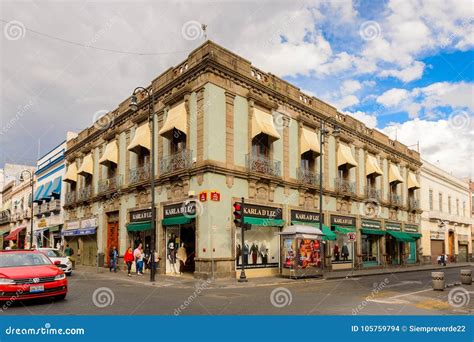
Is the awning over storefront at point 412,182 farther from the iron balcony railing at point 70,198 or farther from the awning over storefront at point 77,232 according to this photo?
the iron balcony railing at point 70,198

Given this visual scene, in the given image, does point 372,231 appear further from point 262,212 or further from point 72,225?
point 72,225

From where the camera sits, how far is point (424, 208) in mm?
42781

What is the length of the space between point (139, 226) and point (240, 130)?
8.30 m

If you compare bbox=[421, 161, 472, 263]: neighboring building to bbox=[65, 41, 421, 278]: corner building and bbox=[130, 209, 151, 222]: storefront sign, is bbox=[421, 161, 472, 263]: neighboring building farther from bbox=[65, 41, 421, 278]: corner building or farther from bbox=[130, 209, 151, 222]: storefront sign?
bbox=[130, 209, 151, 222]: storefront sign

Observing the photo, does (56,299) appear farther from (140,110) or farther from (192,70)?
(140,110)

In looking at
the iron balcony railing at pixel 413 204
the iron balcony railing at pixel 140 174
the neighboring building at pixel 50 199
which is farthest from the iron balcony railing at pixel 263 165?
the neighboring building at pixel 50 199

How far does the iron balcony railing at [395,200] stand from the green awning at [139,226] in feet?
72.4

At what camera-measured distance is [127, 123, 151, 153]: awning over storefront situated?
2456 cm

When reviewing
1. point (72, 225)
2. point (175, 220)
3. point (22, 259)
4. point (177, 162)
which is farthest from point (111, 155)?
point (22, 259)

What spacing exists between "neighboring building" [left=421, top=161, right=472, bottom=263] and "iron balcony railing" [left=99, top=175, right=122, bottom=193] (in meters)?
30.4

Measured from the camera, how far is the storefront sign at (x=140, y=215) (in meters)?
24.0

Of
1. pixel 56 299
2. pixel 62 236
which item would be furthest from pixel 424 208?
pixel 56 299

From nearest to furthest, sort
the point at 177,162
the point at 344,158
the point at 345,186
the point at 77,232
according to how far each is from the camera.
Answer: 1. the point at 177,162
2. the point at 344,158
3. the point at 345,186
4. the point at 77,232

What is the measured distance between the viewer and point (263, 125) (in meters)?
22.5
